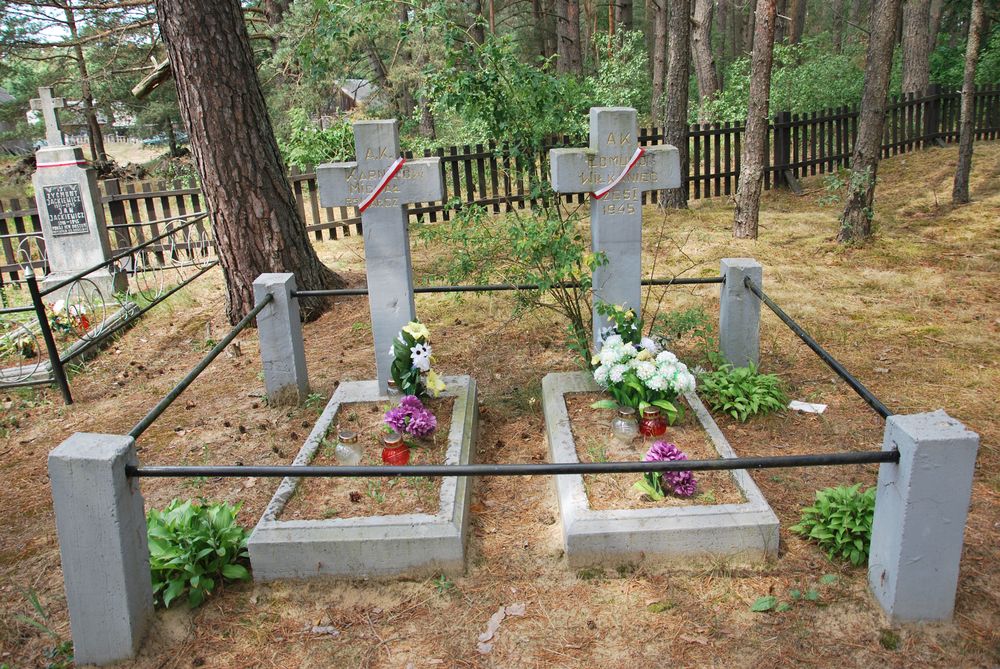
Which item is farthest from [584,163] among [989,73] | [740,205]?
[989,73]

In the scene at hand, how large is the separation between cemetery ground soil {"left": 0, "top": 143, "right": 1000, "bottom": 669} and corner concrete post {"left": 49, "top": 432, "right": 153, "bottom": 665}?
0.65ft

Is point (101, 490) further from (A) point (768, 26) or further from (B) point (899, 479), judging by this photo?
(A) point (768, 26)

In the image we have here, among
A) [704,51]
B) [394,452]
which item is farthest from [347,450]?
[704,51]

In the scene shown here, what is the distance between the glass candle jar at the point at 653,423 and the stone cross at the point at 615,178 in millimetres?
1070

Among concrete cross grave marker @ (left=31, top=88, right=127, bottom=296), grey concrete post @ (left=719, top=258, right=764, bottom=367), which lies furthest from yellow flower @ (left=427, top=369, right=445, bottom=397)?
concrete cross grave marker @ (left=31, top=88, right=127, bottom=296)

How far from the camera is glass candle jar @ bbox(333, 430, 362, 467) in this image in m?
4.40

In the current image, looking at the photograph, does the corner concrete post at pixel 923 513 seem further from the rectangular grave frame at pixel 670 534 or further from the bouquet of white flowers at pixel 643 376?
the bouquet of white flowers at pixel 643 376

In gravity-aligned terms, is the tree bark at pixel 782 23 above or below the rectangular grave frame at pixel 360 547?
above

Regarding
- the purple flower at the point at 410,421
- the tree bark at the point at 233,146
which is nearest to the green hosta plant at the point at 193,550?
the purple flower at the point at 410,421

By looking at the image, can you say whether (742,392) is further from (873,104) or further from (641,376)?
(873,104)

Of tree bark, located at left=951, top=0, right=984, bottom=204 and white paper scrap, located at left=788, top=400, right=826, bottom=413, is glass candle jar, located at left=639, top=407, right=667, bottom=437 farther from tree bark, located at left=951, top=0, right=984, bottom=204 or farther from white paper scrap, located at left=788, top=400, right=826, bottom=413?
tree bark, located at left=951, top=0, right=984, bottom=204

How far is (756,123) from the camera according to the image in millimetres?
9828

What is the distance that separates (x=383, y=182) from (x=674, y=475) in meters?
2.61

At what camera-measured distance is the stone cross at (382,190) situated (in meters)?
4.96
